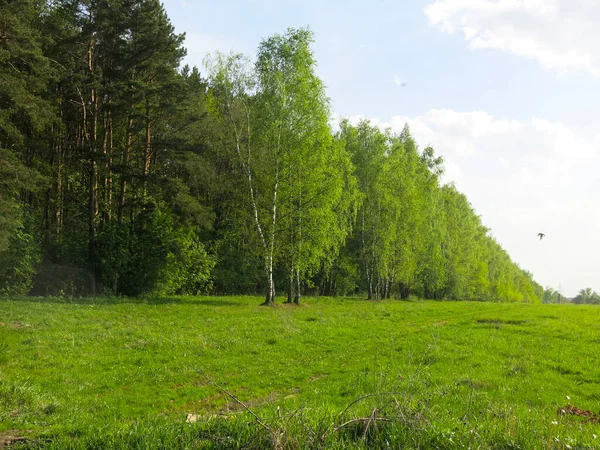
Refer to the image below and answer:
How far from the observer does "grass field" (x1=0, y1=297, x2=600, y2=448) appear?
239 inches

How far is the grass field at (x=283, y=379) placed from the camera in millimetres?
6074

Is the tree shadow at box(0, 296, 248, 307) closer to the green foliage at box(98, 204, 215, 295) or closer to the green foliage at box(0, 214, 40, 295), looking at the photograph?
the green foliage at box(0, 214, 40, 295)

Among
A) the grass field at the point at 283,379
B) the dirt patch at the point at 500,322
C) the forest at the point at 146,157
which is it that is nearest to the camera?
the grass field at the point at 283,379

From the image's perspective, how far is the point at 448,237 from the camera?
64.4 m

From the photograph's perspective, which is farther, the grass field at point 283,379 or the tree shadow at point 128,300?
the tree shadow at point 128,300

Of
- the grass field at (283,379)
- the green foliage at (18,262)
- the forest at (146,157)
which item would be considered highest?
the forest at (146,157)

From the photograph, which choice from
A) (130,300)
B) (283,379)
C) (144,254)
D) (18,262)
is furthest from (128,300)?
(283,379)

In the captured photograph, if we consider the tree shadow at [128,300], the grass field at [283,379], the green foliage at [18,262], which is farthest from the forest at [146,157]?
the grass field at [283,379]

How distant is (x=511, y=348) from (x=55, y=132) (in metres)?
33.9

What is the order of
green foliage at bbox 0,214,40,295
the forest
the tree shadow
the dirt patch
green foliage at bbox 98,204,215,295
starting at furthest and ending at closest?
green foliage at bbox 98,204,215,295 → the forest → green foliage at bbox 0,214,40,295 → the dirt patch → the tree shadow

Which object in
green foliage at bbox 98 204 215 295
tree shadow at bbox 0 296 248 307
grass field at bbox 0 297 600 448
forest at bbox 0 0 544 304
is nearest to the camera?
Result: grass field at bbox 0 297 600 448

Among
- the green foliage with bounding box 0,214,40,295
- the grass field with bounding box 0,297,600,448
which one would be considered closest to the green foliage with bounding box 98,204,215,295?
the green foliage with bounding box 0,214,40,295

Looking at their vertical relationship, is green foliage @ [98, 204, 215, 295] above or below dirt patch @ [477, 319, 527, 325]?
above

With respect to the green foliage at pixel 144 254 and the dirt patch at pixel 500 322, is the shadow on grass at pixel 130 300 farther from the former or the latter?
the dirt patch at pixel 500 322
